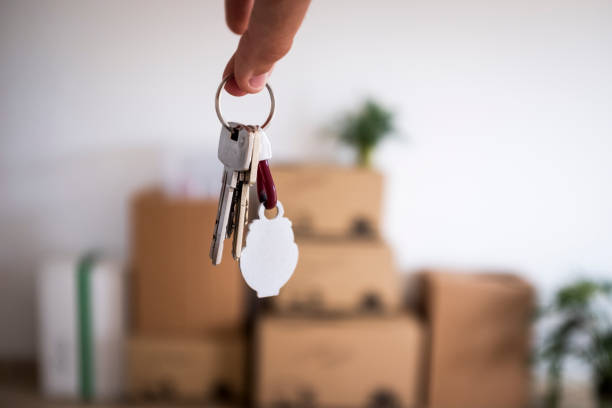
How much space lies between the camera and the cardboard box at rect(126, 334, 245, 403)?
1.78 meters

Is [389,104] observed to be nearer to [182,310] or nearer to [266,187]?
[182,310]

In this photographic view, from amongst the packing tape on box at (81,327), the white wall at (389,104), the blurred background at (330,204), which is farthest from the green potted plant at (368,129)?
the packing tape on box at (81,327)

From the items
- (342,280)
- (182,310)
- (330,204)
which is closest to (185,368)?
(182,310)

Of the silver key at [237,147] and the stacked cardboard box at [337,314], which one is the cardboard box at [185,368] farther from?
the silver key at [237,147]

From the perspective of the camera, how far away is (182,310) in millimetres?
1814

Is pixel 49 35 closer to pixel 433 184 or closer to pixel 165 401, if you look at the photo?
pixel 165 401

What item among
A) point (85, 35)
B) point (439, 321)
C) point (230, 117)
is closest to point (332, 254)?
point (439, 321)

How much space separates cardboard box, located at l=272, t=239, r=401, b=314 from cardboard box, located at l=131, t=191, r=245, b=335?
209 mm

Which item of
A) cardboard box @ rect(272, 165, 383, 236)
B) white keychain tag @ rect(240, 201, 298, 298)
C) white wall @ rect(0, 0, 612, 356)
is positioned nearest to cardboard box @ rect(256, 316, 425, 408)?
cardboard box @ rect(272, 165, 383, 236)

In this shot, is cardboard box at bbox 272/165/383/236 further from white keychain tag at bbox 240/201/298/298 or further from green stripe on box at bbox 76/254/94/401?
white keychain tag at bbox 240/201/298/298

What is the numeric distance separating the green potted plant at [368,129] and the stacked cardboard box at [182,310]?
1.99ft

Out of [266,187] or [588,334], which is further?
[588,334]

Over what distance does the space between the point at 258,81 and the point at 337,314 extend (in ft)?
5.27

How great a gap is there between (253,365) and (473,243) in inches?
42.6
